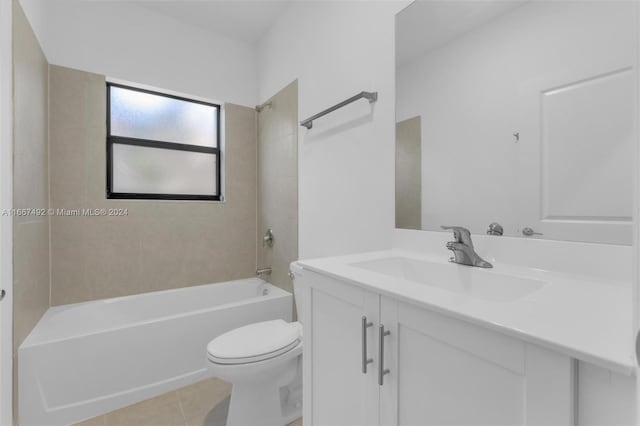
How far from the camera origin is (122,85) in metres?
2.23

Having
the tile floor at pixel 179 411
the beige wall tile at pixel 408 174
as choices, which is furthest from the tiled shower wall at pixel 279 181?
the beige wall tile at pixel 408 174

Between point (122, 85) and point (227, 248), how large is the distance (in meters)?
1.53

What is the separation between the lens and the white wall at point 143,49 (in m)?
1.97

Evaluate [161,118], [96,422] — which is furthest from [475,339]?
[161,118]

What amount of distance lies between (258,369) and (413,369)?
0.91 meters

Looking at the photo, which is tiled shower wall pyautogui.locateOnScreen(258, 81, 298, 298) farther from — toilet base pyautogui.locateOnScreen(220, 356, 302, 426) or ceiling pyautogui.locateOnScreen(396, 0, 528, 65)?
ceiling pyautogui.locateOnScreen(396, 0, 528, 65)

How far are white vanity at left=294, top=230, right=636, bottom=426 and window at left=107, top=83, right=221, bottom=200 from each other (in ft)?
6.36

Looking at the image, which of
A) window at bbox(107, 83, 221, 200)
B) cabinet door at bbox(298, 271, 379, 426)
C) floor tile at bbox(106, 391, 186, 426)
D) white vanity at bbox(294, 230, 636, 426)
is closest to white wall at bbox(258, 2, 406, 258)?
white vanity at bbox(294, 230, 636, 426)

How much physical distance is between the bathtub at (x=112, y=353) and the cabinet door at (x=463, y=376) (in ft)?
5.01

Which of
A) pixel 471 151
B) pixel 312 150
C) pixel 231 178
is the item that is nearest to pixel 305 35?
pixel 312 150

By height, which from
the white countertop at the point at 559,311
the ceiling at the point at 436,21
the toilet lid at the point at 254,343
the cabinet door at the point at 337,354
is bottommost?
the toilet lid at the point at 254,343

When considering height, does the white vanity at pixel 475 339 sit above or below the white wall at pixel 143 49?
below

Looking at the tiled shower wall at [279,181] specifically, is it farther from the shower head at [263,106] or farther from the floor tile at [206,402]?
the floor tile at [206,402]

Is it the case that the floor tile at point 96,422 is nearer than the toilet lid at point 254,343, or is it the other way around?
the toilet lid at point 254,343
